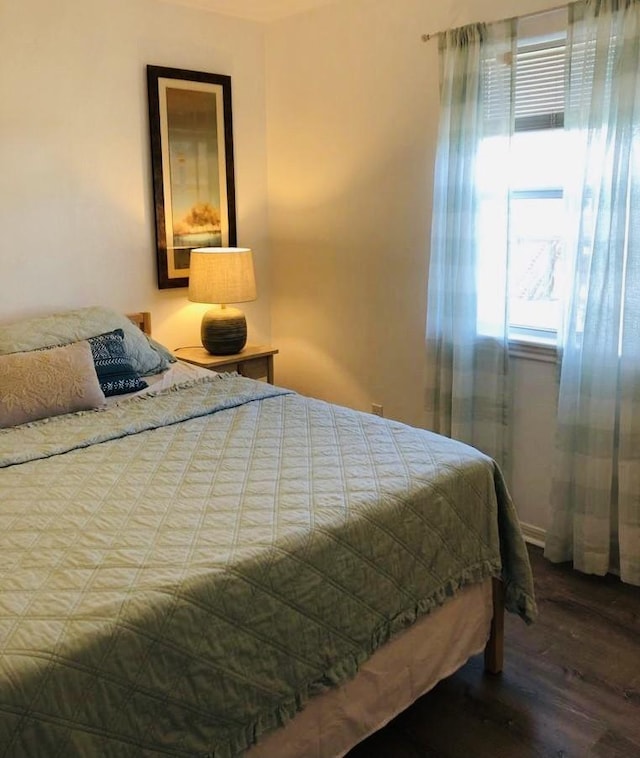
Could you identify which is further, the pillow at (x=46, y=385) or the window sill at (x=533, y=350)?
the window sill at (x=533, y=350)

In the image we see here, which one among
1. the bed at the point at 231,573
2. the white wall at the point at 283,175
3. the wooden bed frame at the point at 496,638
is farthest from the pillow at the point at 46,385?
the wooden bed frame at the point at 496,638

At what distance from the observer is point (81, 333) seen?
121 inches

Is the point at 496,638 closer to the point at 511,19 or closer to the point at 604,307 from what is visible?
the point at 604,307

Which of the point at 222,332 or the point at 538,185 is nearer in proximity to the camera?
the point at 538,185

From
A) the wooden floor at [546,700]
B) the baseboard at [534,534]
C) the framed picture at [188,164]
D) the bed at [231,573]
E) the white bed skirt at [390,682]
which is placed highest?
the framed picture at [188,164]

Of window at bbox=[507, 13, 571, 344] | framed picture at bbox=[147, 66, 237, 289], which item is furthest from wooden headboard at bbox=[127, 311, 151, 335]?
window at bbox=[507, 13, 571, 344]

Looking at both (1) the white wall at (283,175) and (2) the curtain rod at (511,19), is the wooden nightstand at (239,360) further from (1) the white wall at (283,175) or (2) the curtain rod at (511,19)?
(2) the curtain rod at (511,19)

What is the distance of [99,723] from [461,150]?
2612 millimetres

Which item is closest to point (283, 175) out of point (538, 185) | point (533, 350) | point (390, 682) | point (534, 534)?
point (538, 185)

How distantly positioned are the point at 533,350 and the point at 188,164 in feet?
6.73

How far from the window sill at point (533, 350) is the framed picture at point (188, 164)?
5.86 ft

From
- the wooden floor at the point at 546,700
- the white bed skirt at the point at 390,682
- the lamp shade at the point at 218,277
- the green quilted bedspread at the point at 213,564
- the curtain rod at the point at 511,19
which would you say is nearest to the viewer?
the green quilted bedspread at the point at 213,564

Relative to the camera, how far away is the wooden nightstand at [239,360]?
12.0 ft

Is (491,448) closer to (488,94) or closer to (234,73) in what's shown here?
(488,94)
